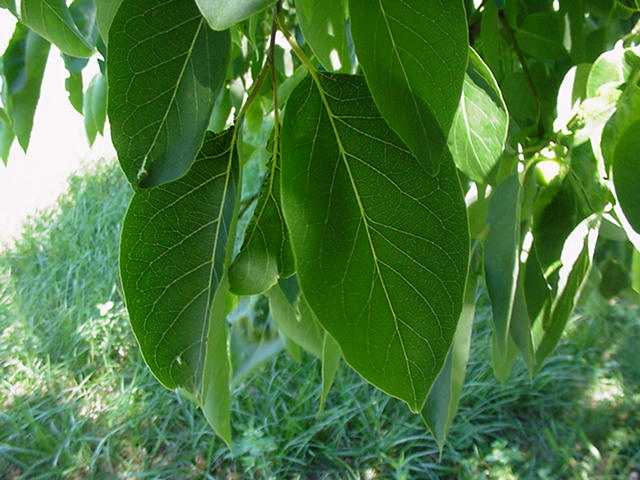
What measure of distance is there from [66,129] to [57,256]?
1.02 meters

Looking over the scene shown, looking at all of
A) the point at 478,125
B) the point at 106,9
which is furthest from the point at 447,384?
the point at 106,9

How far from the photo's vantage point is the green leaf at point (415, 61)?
0.33m

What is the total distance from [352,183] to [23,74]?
1.73 ft

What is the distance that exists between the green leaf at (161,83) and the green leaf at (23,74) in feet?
1.51

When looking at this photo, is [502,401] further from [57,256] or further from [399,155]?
[399,155]

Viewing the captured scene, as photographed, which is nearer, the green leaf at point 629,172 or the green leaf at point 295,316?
the green leaf at point 629,172

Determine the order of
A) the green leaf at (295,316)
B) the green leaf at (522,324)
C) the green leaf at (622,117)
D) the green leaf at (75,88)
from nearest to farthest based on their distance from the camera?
1. the green leaf at (622,117)
2. the green leaf at (522,324)
3. the green leaf at (295,316)
4. the green leaf at (75,88)

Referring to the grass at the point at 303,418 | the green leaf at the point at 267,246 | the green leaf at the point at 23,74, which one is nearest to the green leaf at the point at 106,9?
the green leaf at the point at 267,246

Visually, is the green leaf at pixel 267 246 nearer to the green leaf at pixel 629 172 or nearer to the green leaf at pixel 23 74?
the green leaf at pixel 629 172

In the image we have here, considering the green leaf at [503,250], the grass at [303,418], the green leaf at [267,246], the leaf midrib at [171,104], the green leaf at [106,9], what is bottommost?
the grass at [303,418]

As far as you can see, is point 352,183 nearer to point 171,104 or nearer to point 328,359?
point 171,104

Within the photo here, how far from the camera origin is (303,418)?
2.08m

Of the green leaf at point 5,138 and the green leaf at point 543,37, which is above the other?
the green leaf at point 543,37

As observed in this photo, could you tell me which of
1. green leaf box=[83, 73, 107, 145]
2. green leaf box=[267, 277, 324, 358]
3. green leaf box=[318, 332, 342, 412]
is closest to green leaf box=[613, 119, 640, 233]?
green leaf box=[318, 332, 342, 412]
